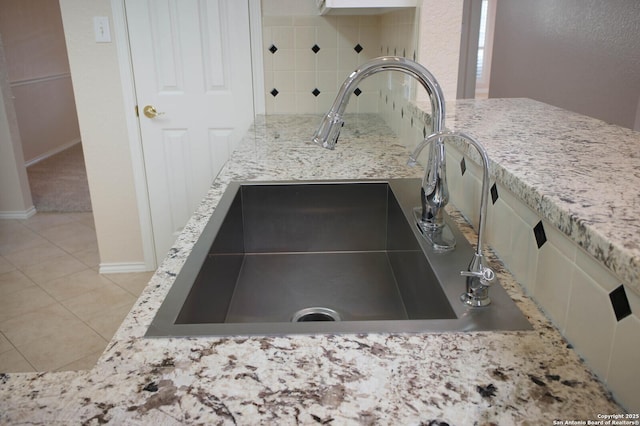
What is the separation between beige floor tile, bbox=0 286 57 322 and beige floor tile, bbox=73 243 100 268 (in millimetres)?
354

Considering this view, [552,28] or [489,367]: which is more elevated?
[552,28]

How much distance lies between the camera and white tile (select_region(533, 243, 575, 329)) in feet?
2.37

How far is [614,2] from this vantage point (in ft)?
9.82

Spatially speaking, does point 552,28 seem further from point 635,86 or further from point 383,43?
Result: point 383,43

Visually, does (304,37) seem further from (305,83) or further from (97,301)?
(97,301)

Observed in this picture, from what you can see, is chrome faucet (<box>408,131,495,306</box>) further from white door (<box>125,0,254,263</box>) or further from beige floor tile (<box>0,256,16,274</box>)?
beige floor tile (<box>0,256,16,274</box>)

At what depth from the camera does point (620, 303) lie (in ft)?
1.95

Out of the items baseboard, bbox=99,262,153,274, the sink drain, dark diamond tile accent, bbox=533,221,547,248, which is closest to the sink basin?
the sink drain

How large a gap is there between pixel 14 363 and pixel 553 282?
92.6 inches

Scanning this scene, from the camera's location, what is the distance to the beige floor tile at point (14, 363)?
88.2 inches

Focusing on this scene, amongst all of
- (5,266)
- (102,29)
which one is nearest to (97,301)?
(5,266)

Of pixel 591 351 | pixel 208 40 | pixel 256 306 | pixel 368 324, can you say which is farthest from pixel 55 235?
pixel 591 351

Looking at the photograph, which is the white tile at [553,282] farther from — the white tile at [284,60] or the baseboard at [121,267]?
the baseboard at [121,267]

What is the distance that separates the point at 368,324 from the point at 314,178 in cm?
83
